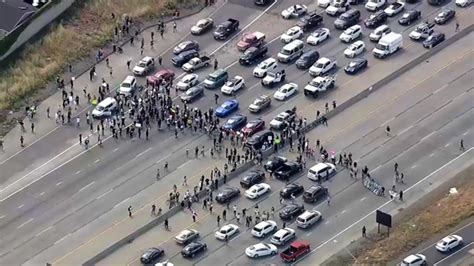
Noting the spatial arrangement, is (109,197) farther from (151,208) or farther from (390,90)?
(390,90)

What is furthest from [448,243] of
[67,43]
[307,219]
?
[67,43]

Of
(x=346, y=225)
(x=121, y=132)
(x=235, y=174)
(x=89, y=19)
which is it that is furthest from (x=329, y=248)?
(x=89, y=19)

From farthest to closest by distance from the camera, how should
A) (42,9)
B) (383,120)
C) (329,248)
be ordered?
(42,9) → (383,120) → (329,248)

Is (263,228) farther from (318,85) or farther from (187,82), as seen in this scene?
(187,82)

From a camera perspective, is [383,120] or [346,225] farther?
[383,120]

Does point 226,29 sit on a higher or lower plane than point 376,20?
higher

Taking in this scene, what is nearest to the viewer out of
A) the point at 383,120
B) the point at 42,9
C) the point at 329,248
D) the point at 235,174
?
the point at 329,248

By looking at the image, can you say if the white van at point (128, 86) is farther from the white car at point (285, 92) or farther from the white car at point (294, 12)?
the white car at point (294, 12)

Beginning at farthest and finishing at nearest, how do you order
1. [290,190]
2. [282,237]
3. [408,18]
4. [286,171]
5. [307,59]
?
[408,18]
[307,59]
[286,171]
[290,190]
[282,237]
